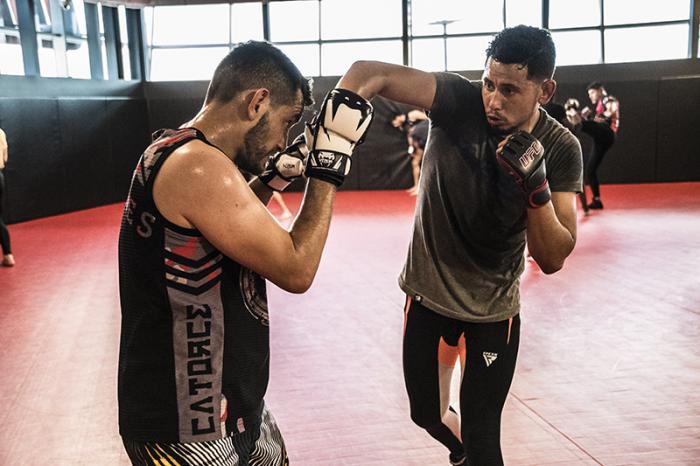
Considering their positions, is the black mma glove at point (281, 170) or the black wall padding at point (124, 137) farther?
the black wall padding at point (124, 137)

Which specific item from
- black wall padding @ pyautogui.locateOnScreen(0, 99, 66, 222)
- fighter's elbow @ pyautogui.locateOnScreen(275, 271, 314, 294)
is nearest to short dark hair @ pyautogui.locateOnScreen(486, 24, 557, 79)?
fighter's elbow @ pyautogui.locateOnScreen(275, 271, 314, 294)

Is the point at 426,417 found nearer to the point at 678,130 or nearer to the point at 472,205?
the point at 472,205

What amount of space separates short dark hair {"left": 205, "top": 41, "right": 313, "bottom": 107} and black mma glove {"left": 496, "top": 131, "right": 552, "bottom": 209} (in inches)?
27.5

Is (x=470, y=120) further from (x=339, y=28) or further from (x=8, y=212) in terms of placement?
(x=339, y=28)

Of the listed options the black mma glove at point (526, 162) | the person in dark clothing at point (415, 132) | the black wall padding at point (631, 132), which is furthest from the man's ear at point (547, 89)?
the black wall padding at point (631, 132)

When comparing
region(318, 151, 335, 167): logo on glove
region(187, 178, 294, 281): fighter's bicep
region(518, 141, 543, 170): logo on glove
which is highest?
region(318, 151, 335, 167): logo on glove

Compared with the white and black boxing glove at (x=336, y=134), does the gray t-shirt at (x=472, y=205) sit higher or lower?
lower

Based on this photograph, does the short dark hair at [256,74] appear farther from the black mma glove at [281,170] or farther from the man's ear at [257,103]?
the black mma glove at [281,170]

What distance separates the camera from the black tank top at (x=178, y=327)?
149cm

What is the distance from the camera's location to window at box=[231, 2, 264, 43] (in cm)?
1362

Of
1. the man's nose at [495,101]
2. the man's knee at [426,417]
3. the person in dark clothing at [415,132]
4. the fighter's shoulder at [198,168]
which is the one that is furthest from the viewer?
the person in dark clothing at [415,132]

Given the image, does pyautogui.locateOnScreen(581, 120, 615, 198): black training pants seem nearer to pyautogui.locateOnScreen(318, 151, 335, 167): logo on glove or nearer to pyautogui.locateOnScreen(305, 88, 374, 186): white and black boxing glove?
pyautogui.locateOnScreen(305, 88, 374, 186): white and black boxing glove

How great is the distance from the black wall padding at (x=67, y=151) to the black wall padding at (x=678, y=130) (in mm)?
9800

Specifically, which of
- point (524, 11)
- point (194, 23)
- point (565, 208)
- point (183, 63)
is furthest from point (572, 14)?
point (565, 208)
